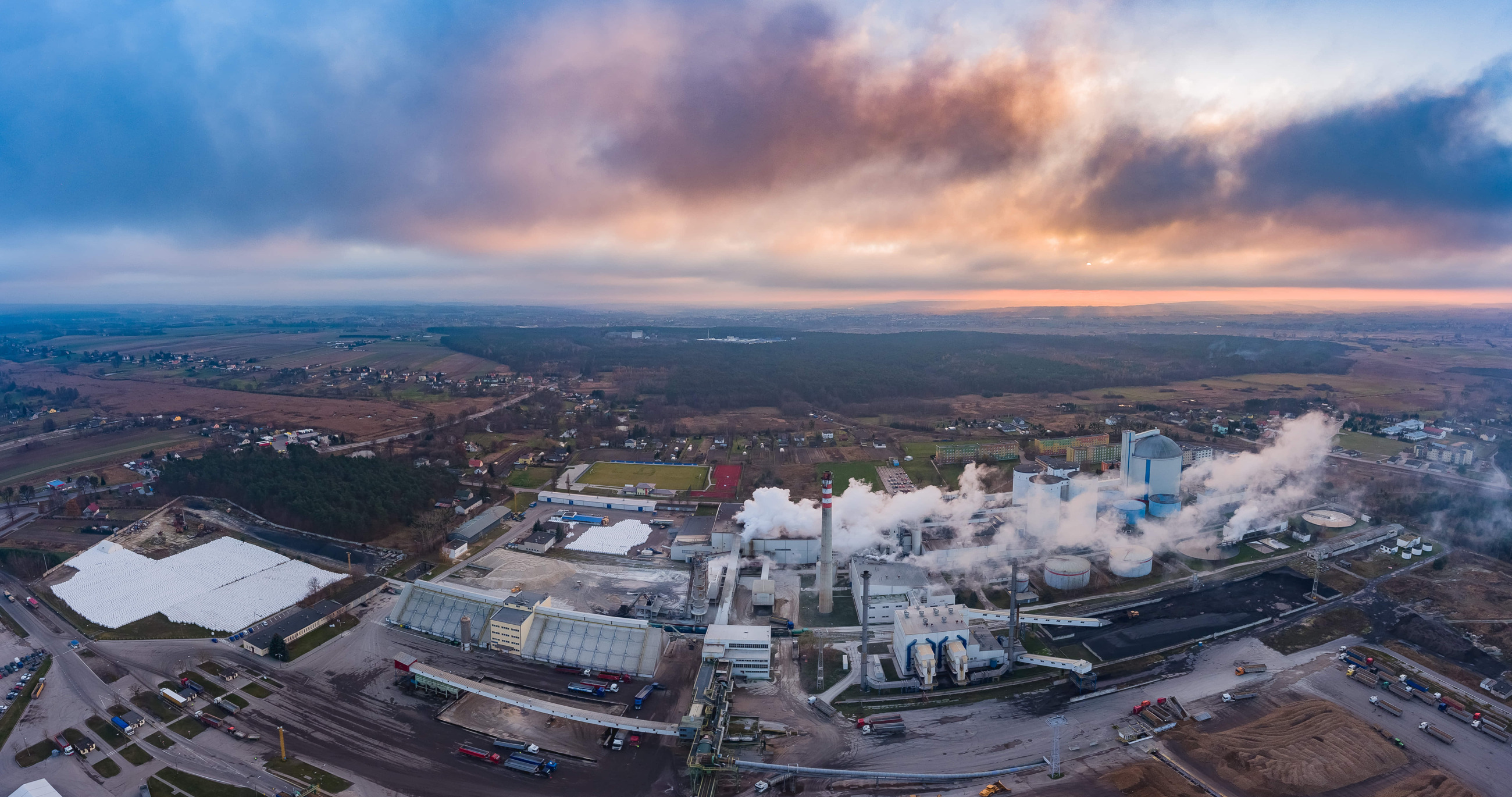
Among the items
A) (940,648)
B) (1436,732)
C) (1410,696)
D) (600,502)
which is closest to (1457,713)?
(1410,696)

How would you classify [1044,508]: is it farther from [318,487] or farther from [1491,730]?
[318,487]

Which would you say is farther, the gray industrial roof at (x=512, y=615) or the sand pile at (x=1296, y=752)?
the gray industrial roof at (x=512, y=615)

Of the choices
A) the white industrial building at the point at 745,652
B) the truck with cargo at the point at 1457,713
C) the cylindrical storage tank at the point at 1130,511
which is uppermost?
the cylindrical storage tank at the point at 1130,511

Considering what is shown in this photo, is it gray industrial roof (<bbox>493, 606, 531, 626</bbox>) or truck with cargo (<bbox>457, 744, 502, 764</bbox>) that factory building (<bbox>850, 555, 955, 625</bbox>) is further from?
truck with cargo (<bbox>457, 744, 502, 764</bbox>)

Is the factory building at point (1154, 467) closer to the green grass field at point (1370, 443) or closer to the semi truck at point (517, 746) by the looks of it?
the green grass field at point (1370, 443)

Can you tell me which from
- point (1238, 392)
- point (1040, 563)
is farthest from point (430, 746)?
point (1238, 392)

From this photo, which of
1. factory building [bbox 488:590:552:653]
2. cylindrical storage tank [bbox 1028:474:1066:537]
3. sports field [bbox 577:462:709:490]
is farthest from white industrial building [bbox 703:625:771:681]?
sports field [bbox 577:462:709:490]

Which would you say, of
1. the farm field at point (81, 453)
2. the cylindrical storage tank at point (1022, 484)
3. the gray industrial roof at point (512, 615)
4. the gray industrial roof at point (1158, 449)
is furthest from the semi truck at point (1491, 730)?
the farm field at point (81, 453)

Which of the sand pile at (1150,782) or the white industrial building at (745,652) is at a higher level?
the white industrial building at (745,652)
